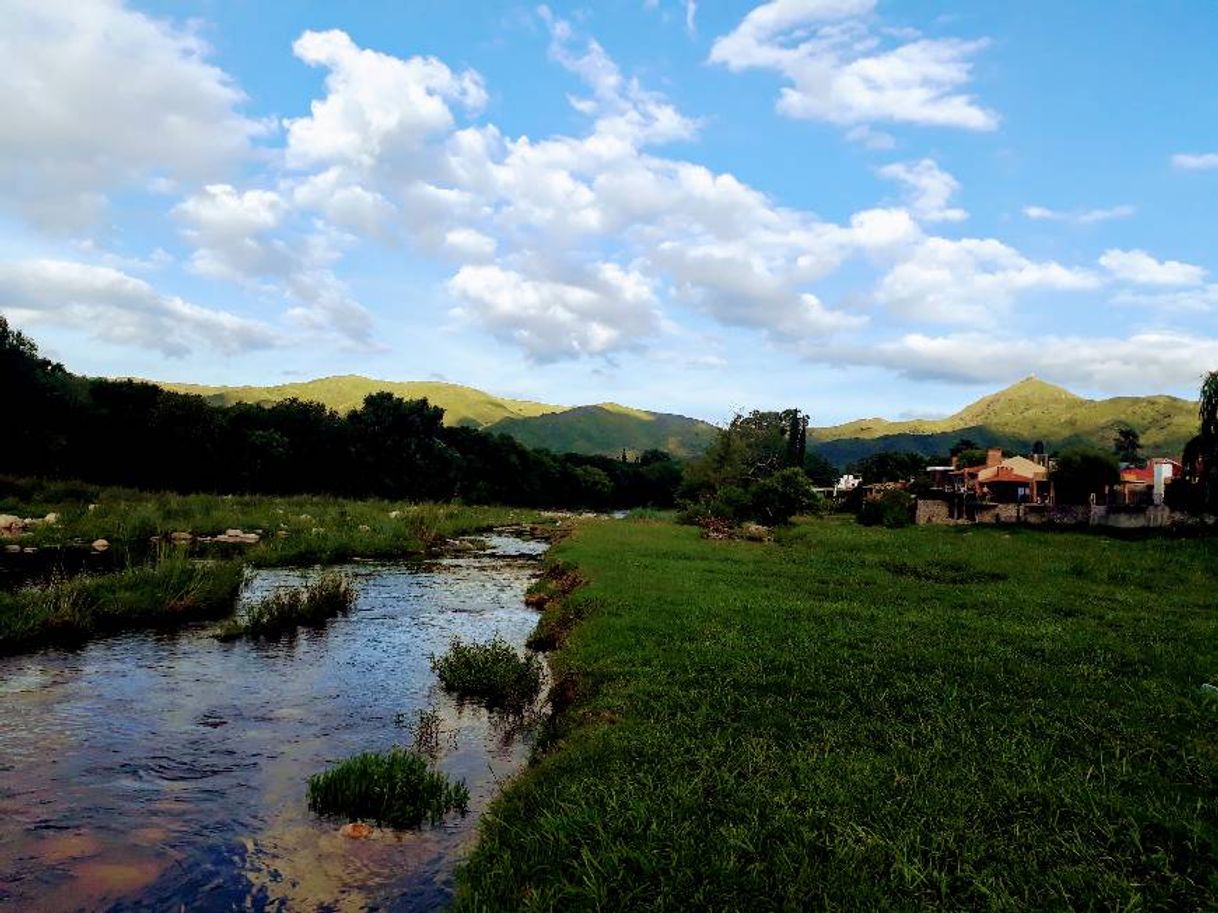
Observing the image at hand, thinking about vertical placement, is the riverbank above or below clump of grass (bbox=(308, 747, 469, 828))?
above

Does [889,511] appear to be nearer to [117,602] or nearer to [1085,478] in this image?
[1085,478]

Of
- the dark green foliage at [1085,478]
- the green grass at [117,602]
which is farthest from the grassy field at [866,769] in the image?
the dark green foliage at [1085,478]

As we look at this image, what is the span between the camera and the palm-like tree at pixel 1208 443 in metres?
43.3

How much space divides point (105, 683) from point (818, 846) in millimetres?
14431

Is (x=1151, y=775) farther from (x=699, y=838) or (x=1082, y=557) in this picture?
(x=1082, y=557)

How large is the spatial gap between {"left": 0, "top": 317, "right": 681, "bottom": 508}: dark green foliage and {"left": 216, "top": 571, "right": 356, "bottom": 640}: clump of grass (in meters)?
53.4

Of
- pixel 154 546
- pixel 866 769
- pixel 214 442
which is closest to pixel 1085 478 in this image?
pixel 154 546

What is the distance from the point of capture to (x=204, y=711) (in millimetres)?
13641

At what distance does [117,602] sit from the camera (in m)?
20.1

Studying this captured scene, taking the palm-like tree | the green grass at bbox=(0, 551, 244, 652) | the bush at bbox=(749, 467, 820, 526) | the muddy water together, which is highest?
the palm-like tree

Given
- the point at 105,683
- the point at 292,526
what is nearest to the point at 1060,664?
the point at 105,683

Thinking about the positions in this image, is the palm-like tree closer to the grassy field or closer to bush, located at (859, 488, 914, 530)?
bush, located at (859, 488, 914, 530)

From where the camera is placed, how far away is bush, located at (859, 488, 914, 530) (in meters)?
66.1

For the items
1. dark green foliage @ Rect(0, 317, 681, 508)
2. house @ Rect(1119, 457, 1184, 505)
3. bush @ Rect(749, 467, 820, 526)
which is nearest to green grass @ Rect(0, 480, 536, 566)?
dark green foliage @ Rect(0, 317, 681, 508)
